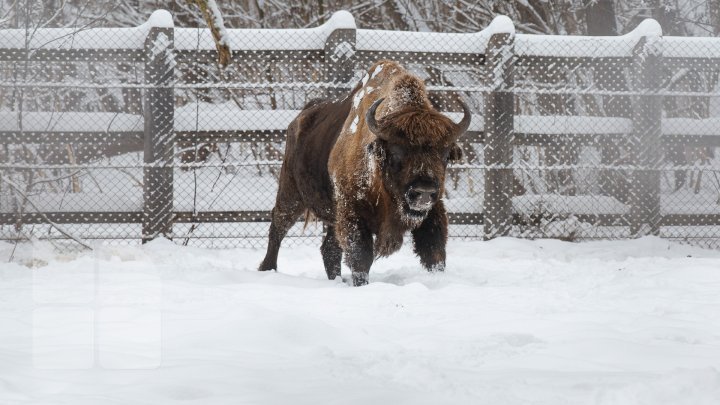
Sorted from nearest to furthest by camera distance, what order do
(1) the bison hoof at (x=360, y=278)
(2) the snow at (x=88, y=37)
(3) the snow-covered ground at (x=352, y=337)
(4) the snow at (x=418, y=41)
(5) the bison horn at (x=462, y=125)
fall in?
(3) the snow-covered ground at (x=352, y=337) < (5) the bison horn at (x=462, y=125) < (1) the bison hoof at (x=360, y=278) < (2) the snow at (x=88, y=37) < (4) the snow at (x=418, y=41)

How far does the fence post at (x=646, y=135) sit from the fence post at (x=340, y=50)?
294 cm

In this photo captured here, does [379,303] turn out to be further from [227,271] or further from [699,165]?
[699,165]

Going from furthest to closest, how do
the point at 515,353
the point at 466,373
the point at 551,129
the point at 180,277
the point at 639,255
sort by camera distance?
the point at 551,129, the point at 639,255, the point at 180,277, the point at 515,353, the point at 466,373

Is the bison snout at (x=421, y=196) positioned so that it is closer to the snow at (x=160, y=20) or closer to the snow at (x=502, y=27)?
the snow at (x=502, y=27)

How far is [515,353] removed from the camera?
2.90m

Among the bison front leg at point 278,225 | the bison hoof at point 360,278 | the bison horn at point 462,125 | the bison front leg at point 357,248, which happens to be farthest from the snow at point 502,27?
the bison hoof at point 360,278

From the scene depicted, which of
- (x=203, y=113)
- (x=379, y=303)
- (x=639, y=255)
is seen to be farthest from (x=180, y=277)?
(x=639, y=255)

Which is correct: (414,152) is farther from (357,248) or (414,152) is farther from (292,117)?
(292,117)

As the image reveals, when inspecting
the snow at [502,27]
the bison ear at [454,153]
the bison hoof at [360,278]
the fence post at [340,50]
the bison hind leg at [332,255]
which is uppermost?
the snow at [502,27]

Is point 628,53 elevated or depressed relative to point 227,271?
elevated

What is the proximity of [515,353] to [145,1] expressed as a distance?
1268 cm

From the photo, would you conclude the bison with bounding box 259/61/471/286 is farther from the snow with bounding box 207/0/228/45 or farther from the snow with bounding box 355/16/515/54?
the snow with bounding box 355/16/515/54

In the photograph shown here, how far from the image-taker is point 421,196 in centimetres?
441

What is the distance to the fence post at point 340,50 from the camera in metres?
7.74
